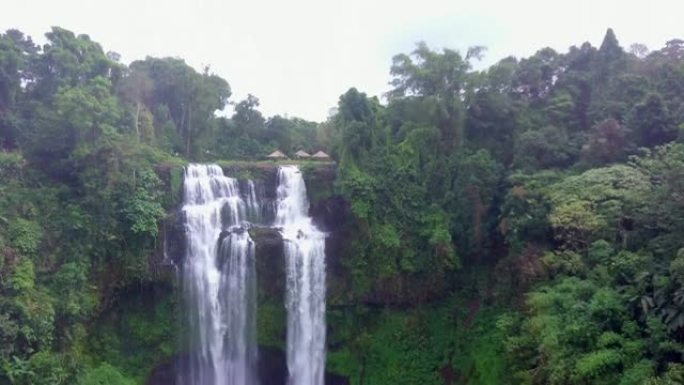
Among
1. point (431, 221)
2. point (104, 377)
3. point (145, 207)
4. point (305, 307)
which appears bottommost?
point (104, 377)

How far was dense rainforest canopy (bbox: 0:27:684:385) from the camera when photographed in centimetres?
1506

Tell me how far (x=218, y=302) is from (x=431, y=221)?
7.77 m

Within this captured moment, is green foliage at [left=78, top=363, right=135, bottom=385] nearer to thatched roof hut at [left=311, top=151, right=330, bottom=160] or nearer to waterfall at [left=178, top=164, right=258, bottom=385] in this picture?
waterfall at [left=178, top=164, right=258, bottom=385]

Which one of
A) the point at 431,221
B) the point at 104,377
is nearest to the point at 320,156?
the point at 431,221

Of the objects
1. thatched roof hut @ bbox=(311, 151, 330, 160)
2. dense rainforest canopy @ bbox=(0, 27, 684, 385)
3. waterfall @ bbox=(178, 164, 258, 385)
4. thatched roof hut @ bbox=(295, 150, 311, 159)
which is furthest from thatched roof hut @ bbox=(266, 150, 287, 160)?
waterfall @ bbox=(178, 164, 258, 385)

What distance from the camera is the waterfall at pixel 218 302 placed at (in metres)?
20.8

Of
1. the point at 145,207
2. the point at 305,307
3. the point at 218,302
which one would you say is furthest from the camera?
the point at 305,307

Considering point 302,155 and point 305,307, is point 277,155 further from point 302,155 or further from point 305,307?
point 305,307

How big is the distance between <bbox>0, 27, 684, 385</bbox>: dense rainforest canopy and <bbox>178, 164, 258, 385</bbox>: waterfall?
0.84m

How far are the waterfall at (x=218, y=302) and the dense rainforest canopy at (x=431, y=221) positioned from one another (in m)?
0.84

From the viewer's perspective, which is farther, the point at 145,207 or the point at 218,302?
the point at 218,302

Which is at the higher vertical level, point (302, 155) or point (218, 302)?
point (302, 155)

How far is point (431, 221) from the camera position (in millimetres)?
21500

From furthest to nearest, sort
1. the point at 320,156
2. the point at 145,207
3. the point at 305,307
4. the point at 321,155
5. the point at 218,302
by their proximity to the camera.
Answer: the point at 321,155 < the point at 320,156 < the point at 305,307 < the point at 218,302 < the point at 145,207
